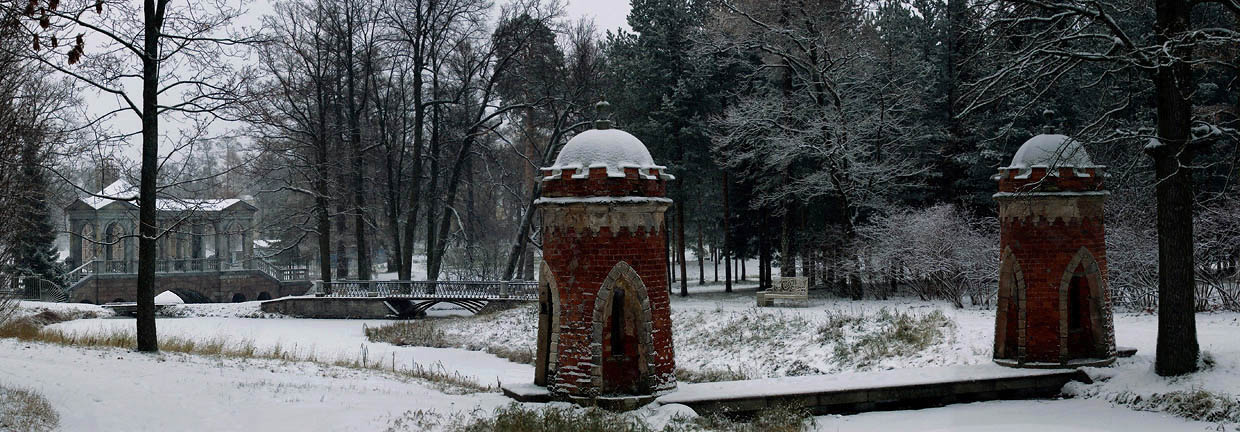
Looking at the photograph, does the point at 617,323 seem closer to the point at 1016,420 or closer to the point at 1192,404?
the point at 1016,420

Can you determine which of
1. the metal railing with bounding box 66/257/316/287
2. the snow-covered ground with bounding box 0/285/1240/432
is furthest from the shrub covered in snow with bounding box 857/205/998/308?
the metal railing with bounding box 66/257/316/287

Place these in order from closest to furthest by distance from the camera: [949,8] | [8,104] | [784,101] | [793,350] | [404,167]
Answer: [8,104]
[793,350]
[784,101]
[949,8]
[404,167]

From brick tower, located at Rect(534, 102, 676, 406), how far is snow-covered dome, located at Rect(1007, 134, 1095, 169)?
5.75 m

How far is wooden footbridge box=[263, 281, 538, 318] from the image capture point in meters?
33.0

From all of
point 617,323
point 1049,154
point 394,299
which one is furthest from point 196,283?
point 1049,154

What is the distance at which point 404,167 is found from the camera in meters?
41.4

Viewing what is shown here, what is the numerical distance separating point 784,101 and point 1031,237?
15679 mm

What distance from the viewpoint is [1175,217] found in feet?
37.2

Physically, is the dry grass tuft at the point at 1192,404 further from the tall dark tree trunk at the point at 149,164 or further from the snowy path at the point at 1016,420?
the tall dark tree trunk at the point at 149,164

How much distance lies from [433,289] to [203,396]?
74.7 ft

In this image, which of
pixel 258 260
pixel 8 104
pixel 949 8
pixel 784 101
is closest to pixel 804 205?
pixel 784 101

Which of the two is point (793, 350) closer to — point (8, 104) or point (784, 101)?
point (784, 101)

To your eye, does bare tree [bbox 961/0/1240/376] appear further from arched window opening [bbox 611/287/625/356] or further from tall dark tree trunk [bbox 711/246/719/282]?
tall dark tree trunk [bbox 711/246/719/282]

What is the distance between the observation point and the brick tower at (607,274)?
33.6ft
